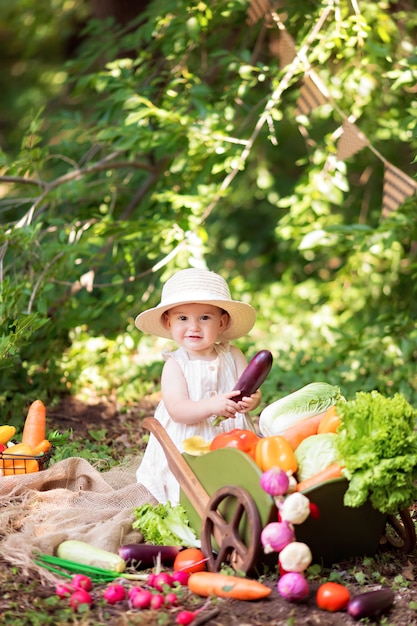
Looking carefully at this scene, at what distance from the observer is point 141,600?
2.71 metres

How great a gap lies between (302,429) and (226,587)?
2.28ft

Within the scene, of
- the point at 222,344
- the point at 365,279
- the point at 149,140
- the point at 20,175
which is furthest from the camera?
the point at 365,279

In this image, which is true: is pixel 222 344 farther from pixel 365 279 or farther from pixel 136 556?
pixel 365 279

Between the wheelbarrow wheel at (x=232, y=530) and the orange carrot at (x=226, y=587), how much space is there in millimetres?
81

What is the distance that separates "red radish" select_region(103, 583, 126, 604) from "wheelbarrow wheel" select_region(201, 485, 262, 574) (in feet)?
1.14

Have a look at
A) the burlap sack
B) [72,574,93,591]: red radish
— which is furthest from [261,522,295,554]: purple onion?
the burlap sack

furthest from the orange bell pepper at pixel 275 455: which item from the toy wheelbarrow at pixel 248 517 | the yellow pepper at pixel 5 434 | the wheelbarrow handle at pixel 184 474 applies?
the yellow pepper at pixel 5 434

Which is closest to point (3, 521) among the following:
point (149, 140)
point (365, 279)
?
point (149, 140)

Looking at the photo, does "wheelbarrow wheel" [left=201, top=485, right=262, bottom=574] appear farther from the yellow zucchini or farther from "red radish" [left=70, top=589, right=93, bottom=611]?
"red radish" [left=70, top=589, right=93, bottom=611]

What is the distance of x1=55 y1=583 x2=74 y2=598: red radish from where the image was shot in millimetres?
2751

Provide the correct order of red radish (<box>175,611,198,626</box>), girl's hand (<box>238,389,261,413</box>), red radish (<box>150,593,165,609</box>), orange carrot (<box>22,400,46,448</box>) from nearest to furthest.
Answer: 1. red radish (<box>175,611,198,626</box>)
2. red radish (<box>150,593,165,609</box>)
3. girl's hand (<box>238,389,261,413</box>)
4. orange carrot (<box>22,400,46,448</box>)

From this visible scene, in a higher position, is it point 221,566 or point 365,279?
point 221,566

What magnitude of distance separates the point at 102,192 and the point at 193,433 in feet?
9.35

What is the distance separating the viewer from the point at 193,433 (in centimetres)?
357
